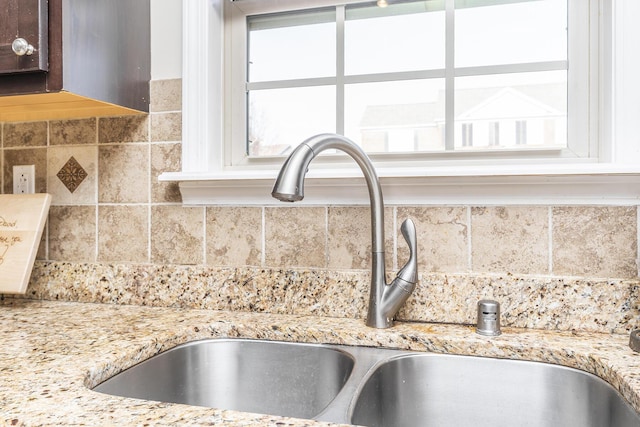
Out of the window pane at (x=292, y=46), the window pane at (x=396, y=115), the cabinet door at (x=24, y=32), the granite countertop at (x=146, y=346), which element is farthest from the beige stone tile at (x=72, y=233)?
the window pane at (x=396, y=115)

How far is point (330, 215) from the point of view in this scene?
112cm

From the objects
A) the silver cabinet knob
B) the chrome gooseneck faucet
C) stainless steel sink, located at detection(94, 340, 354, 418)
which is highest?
the silver cabinet knob

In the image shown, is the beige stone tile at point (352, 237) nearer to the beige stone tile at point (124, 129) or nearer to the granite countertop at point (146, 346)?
the granite countertop at point (146, 346)

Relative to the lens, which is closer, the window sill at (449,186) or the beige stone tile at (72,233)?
the window sill at (449,186)

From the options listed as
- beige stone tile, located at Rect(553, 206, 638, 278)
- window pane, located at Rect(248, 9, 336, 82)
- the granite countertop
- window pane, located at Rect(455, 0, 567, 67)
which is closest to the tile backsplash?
beige stone tile, located at Rect(553, 206, 638, 278)

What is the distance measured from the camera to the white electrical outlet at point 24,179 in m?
1.35

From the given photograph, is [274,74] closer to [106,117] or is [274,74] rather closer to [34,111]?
[106,117]

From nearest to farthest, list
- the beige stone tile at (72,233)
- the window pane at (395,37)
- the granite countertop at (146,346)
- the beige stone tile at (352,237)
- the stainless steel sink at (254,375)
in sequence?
the granite countertop at (146,346) → the stainless steel sink at (254,375) → the beige stone tile at (352,237) → the window pane at (395,37) → the beige stone tile at (72,233)

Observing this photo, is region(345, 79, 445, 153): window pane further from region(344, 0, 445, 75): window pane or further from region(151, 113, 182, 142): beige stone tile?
region(151, 113, 182, 142): beige stone tile

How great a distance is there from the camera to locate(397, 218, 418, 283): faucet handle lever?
95 centimetres

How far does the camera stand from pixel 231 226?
119 centimetres

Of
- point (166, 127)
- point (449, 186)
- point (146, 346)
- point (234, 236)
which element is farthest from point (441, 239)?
point (166, 127)

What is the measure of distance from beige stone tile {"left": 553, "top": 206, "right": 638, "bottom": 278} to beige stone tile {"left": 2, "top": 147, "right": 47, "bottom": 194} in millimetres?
1321

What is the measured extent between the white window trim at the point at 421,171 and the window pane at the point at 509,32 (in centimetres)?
11
